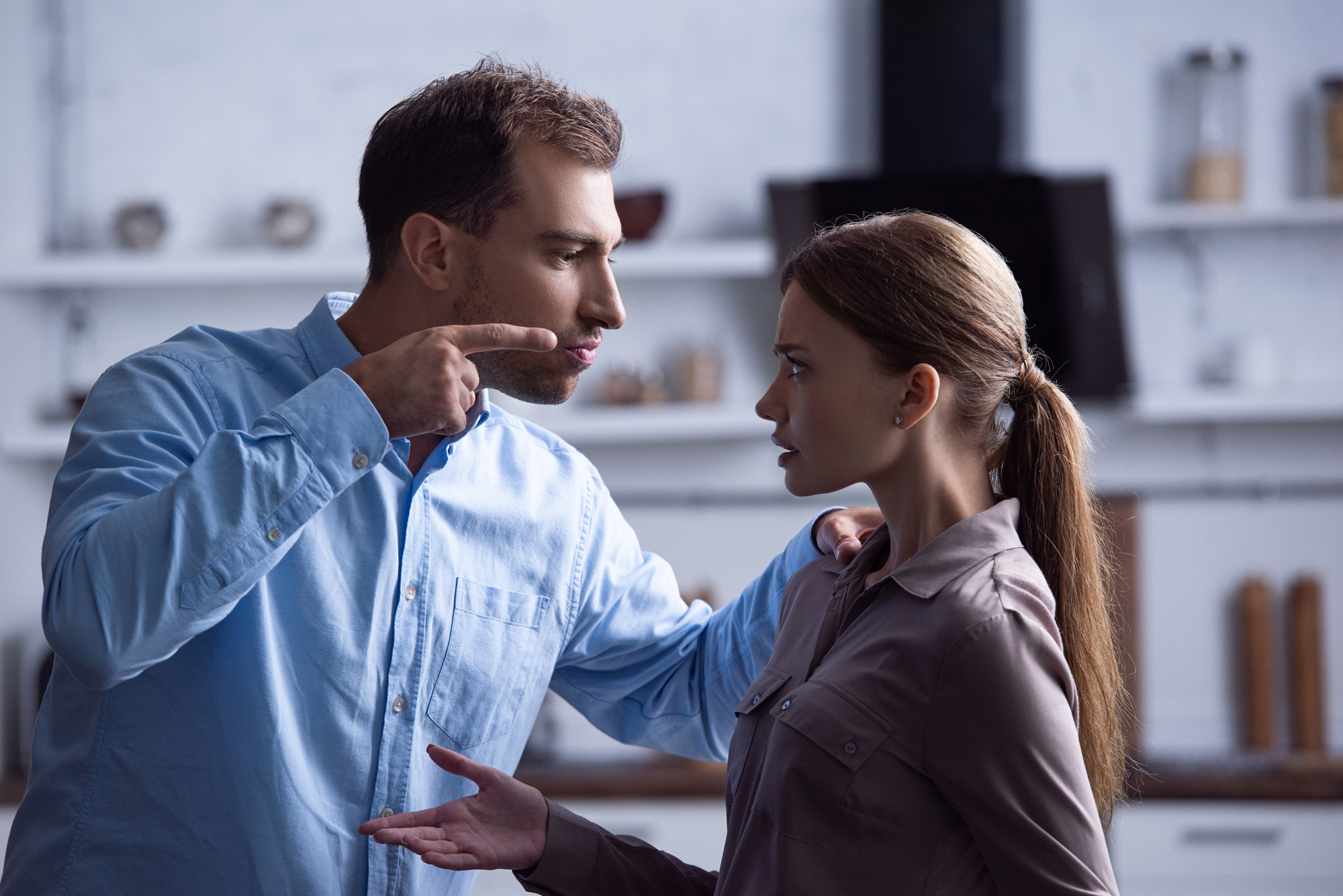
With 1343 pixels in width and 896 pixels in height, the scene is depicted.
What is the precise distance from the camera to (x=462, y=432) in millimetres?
1415

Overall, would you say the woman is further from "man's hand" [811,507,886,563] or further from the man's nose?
the man's nose

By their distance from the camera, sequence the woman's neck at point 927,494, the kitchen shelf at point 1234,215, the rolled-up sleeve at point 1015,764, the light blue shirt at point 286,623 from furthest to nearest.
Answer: the kitchen shelf at point 1234,215
the woman's neck at point 927,494
the light blue shirt at point 286,623
the rolled-up sleeve at point 1015,764

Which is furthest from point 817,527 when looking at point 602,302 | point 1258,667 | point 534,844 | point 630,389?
point 1258,667

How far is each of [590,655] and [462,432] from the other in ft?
1.15

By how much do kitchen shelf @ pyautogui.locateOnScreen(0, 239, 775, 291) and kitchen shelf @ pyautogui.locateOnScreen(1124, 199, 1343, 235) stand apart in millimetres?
990

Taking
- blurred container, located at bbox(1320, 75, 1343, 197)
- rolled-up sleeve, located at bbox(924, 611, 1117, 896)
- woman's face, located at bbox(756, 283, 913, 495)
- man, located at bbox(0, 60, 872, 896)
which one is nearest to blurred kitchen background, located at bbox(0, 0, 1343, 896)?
blurred container, located at bbox(1320, 75, 1343, 197)

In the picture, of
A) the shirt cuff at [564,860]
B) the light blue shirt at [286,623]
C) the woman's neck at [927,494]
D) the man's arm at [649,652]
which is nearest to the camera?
the light blue shirt at [286,623]

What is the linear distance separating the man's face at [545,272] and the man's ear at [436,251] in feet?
0.05

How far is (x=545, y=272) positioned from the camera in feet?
4.54

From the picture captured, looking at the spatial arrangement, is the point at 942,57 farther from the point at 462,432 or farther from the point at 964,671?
the point at 964,671

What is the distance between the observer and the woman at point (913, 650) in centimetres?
94

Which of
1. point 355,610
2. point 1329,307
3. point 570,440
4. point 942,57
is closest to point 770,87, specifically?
point 942,57

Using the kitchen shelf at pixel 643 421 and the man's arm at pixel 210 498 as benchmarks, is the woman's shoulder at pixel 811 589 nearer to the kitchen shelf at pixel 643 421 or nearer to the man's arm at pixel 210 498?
the man's arm at pixel 210 498

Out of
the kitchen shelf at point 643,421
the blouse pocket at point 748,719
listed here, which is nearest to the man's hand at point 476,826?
the blouse pocket at point 748,719
